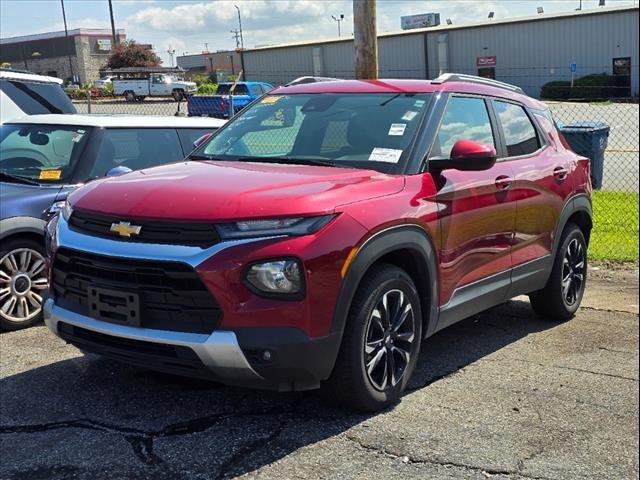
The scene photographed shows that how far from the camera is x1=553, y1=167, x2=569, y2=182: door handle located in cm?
568

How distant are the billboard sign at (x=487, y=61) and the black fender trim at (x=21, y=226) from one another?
4657cm

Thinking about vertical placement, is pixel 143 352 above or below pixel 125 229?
below

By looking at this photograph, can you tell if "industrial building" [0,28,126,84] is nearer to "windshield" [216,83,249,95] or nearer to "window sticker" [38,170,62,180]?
"windshield" [216,83,249,95]

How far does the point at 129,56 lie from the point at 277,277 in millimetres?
60935

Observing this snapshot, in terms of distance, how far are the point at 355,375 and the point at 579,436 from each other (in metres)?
1.18

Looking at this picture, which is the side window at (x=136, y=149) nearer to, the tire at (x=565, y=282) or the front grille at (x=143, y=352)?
the front grille at (x=143, y=352)

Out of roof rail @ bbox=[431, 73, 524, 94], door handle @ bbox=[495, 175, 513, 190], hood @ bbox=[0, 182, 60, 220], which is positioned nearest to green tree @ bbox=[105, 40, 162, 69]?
hood @ bbox=[0, 182, 60, 220]

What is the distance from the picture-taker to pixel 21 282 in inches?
226

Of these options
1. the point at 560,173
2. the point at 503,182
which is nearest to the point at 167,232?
the point at 503,182

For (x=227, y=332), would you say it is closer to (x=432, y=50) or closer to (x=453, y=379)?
(x=453, y=379)

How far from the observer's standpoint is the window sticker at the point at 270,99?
17.9 ft

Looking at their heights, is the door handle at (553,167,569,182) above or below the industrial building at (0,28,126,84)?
below

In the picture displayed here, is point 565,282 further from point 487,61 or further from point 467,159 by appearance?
point 487,61

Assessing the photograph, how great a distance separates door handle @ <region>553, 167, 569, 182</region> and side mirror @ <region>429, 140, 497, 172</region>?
56.8 inches
